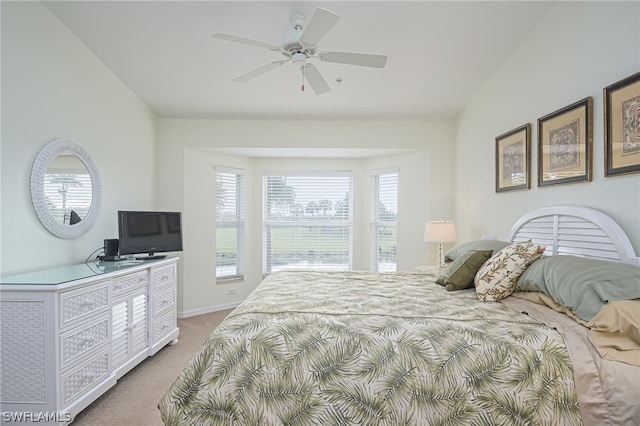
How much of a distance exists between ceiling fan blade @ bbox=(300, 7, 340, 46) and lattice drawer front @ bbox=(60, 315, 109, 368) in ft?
7.80

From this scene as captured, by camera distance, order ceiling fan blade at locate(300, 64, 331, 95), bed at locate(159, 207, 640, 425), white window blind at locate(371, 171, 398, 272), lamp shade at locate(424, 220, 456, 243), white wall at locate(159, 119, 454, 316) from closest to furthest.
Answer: bed at locate(159, 207, 640, 425) < ceiling fan blade at locate(300, 64, 331, 95) < lamp shade at locate(424, 220, 456, 243) < white wall at locate(159, 119, 454, 316) < white window blind at locate(371, 171, 398, 272)

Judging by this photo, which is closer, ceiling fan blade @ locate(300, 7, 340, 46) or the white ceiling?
ceiling fan blade @ locate(300, 7, 340, 46)

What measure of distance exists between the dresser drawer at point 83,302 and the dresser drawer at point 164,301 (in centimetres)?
69

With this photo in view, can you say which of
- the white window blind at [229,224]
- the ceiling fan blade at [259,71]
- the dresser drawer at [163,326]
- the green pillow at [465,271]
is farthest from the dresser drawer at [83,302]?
the green pillow at [465,271]

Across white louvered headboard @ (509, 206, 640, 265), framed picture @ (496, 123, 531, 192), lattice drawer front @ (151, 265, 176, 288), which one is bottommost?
lattice drawer front @ (151, 265, 176, 288)

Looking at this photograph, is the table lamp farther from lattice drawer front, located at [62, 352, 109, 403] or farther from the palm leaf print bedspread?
lattice drawer front, located at [62, 352, 109, 403]

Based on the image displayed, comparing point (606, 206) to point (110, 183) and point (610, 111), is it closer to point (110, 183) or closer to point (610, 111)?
point (610, 111)

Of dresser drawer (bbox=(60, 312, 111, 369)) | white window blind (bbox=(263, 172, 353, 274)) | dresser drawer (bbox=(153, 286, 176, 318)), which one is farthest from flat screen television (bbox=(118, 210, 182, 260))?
white window blind (bbox=(263, 172, 353, 274))

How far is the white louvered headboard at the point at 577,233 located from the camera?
191 cm

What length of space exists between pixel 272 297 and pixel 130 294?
1.36 m

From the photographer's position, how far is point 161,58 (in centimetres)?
307

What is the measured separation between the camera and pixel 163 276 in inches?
126

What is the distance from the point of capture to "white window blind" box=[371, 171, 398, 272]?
486cm

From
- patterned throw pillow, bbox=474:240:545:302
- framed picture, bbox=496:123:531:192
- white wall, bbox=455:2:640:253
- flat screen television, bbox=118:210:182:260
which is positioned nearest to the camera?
white wall, bbox=455:2:640:253
